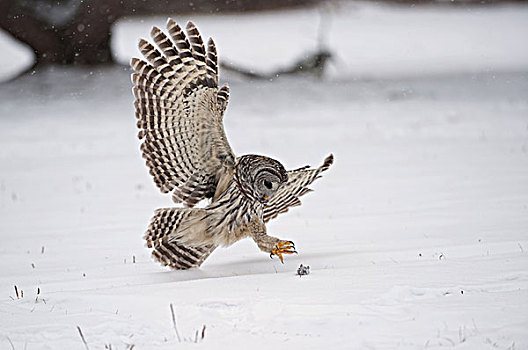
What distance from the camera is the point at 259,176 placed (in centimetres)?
500

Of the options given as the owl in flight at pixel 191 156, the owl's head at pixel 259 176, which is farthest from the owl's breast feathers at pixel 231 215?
the owl's head at pixel 259 176

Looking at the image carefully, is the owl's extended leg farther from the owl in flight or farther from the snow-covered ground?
the snow-covered ground

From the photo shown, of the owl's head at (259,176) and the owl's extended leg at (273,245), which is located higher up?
the owl's head at (259,176)

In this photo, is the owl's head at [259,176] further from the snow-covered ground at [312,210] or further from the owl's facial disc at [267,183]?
the snow-covered ground at [312,210]

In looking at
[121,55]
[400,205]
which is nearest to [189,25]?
[400,205]

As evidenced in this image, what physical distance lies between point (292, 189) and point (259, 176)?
541mm

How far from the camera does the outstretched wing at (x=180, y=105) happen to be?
5.27 m

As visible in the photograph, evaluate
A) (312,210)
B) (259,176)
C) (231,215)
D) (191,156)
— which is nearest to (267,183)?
(259,176)

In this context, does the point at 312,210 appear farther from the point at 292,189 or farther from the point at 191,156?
the point at 191,156

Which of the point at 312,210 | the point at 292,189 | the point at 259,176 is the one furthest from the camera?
the point at 312,210

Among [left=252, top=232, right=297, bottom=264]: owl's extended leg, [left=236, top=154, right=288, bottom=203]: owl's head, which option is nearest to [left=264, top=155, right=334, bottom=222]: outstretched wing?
[left=236, top=154, right=288, bottom=203]: owl's head

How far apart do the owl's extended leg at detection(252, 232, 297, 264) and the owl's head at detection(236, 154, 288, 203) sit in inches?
10.7

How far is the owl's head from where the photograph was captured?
16.4 feet

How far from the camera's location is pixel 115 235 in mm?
7070
